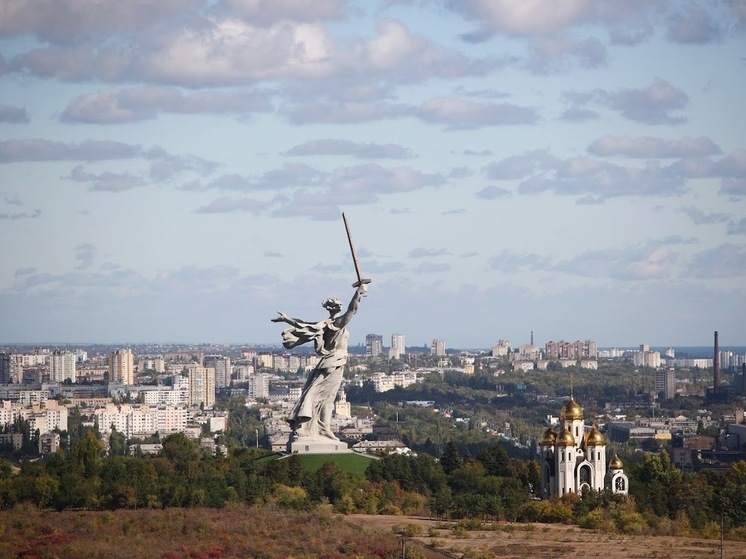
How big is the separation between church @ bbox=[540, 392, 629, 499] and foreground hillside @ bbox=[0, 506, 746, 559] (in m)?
4.99

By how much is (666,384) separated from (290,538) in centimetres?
12858

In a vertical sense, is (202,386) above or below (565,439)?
above

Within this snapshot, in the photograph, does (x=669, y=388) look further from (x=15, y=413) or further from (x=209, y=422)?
(x=15, y=413)

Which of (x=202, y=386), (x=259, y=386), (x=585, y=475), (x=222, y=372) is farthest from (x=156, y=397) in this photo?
(x=585, y=475)

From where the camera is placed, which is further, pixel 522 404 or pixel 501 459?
pixel 522 404

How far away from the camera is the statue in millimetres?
44906

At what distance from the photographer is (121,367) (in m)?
180

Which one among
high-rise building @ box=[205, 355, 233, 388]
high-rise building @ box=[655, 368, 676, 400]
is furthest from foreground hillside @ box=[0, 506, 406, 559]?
high-rise building @ box=[205, 355, 233, 388]

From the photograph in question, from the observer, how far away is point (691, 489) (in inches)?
1772

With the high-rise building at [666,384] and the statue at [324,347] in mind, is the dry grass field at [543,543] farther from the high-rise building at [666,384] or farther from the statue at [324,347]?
the high-rise building at [666,384]

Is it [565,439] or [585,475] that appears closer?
[565,439]

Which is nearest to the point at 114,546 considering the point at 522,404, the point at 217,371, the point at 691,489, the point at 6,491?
the point at 6,491

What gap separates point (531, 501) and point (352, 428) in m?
60.0

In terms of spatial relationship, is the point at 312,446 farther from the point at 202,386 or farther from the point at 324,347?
the point at 202,386
